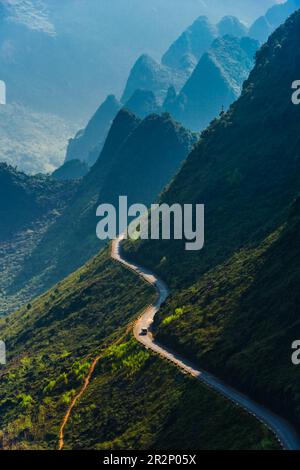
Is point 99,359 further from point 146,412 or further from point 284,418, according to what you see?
point 284,418

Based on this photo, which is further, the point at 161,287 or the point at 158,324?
the point at 161,287

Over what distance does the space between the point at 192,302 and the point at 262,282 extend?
18.5 meters

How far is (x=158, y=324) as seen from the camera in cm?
14988

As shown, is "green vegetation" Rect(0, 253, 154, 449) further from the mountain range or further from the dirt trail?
the dirt trail

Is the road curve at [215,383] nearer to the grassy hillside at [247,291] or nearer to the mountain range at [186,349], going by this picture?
the mountain range at [186,349]

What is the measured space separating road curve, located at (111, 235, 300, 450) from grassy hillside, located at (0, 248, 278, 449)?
1488 mm

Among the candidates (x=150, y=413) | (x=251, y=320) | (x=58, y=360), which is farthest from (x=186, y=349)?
(x=58, y=360)

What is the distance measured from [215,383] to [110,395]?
71.9ft

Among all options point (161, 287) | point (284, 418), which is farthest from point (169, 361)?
point (161, 287)

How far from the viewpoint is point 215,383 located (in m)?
116

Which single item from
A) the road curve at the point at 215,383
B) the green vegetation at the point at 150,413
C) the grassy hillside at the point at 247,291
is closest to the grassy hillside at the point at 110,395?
the green vegetation at the point at 150,413

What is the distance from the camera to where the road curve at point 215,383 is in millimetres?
95562

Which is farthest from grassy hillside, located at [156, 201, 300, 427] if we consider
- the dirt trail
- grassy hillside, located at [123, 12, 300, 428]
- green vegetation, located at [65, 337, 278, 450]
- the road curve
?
the dirt trail

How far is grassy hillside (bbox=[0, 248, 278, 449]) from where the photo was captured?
4171 inches
